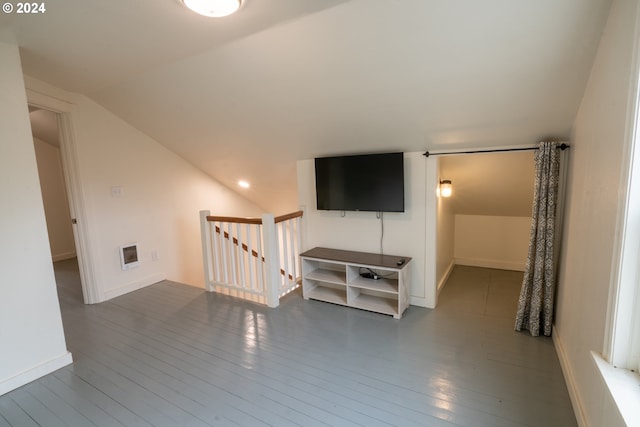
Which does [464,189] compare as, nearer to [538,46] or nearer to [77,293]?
[538,46]

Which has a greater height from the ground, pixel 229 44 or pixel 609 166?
pixel 229 44

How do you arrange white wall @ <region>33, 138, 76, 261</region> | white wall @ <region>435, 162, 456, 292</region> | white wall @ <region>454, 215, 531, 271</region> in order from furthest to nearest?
1. white wall @ <region>33, 138, 76, 261</region>
2. white wall @ <region>454, 215, 531, 271</region>
3. white wall @ <region>435, 162, 456, 292</region>

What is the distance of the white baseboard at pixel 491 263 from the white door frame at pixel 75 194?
4884mm

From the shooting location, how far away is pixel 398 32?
1.72m

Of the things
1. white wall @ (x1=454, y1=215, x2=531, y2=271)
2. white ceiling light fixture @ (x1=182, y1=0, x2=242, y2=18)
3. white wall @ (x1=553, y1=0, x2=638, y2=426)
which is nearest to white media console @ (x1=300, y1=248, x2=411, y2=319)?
white wall @ (x1=553, y1=0, x2=638, y2=426)

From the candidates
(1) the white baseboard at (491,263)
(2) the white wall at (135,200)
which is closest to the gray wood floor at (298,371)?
(2) the white wall at (135,200)

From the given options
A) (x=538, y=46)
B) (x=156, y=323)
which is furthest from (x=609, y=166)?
(x=156, y=323)

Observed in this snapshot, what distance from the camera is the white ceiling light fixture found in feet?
5.10

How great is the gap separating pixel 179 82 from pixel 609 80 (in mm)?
2981

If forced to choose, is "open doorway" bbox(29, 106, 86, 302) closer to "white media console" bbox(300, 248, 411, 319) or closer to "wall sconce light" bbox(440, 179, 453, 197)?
"white media console" bbox(300, 248, 411, 319)

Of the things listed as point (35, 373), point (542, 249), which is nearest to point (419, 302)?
point (542, 249)

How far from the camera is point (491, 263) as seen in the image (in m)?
4.27

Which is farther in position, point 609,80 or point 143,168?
point 143,168

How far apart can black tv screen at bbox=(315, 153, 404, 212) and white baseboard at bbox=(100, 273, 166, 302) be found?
99.6 inches
